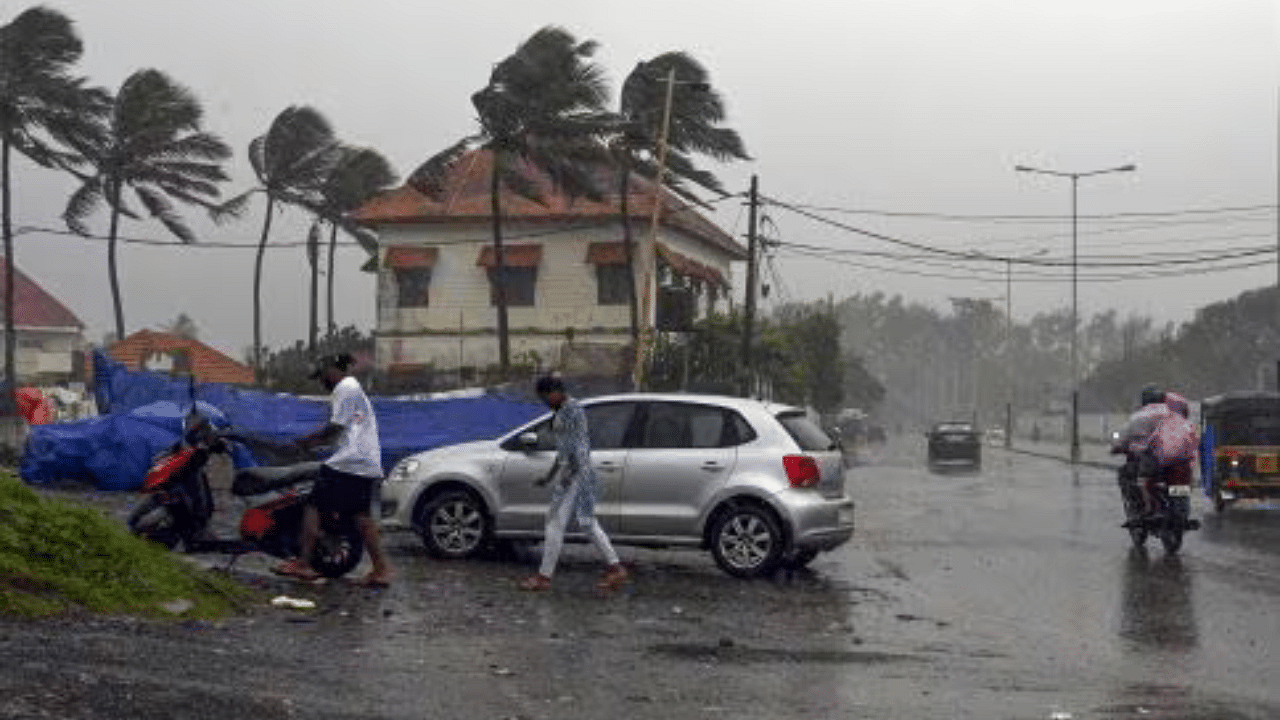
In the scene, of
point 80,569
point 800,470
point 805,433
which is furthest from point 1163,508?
point 80,569

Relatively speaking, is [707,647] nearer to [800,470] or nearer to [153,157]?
[800,470]

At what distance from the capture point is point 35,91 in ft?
132

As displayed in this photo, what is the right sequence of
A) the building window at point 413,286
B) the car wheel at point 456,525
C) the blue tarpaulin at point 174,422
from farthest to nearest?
the building window at point 413,286 → the blue tarpaulin at point 174,422 → the car wheel at point 456,525

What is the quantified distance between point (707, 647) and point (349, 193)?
139 feet

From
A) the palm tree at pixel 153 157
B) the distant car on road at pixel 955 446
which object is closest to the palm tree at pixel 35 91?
the palm tree at pixel 153 157

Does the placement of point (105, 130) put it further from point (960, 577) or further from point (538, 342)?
point (960, 577)

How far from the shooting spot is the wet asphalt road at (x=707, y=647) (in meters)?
7.83

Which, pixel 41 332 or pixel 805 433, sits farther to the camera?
pixel 41 332

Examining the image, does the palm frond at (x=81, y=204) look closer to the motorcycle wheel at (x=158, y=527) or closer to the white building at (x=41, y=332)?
the white building at (x=41, y=332)

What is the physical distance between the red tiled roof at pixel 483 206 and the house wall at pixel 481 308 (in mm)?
425

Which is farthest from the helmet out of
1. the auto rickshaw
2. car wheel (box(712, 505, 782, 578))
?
the auto rickshaw

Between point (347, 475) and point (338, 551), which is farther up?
point (347, 475)

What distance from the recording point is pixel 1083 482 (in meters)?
35.8

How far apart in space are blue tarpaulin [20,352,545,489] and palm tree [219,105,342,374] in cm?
2699
